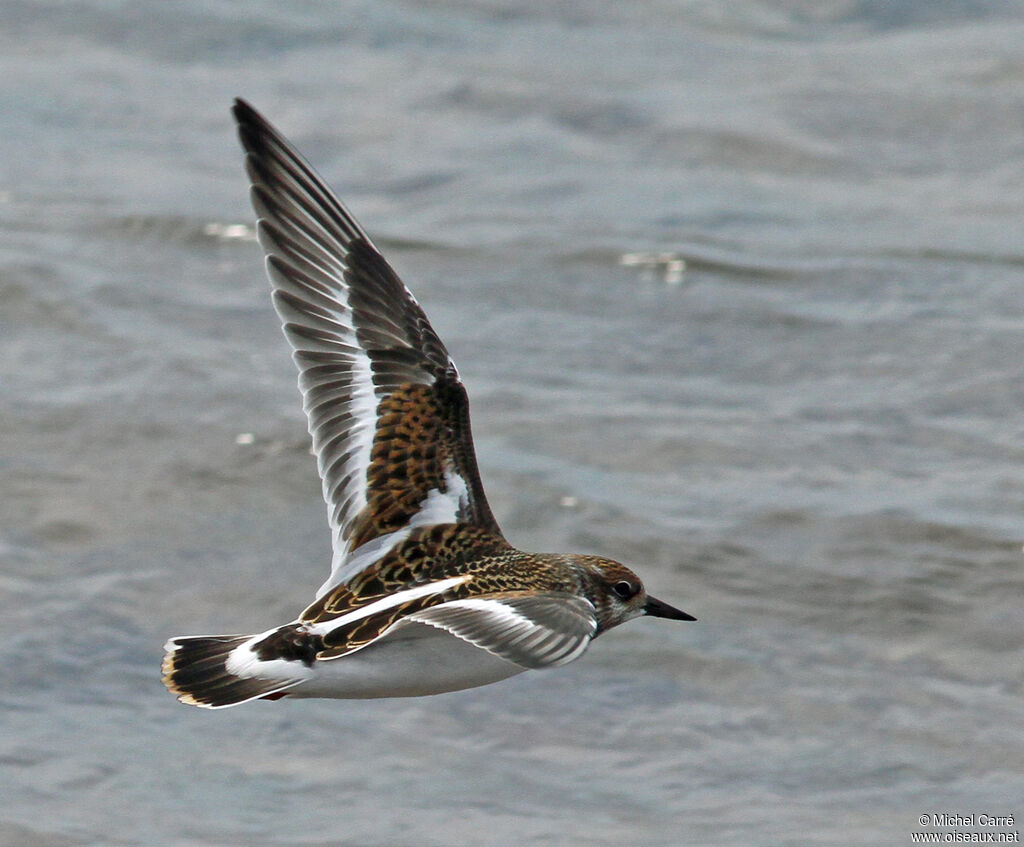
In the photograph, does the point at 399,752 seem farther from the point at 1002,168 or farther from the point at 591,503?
the point at 1002,168

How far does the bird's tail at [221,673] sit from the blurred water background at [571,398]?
3.25 feet

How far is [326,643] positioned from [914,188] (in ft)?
20.2

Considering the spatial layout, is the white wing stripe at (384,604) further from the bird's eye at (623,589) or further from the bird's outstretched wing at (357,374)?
the bird's eye at (623,589)

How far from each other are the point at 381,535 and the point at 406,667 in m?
0.60

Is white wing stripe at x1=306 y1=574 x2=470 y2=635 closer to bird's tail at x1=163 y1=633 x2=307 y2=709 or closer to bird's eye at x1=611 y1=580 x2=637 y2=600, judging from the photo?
bird's tail at x1=163 y1=633 x2=307 y2=709

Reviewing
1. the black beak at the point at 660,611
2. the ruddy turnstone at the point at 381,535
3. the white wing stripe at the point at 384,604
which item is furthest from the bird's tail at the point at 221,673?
the black beak at the point at 660,611

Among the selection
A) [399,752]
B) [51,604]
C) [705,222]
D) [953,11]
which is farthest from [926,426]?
[953,11]

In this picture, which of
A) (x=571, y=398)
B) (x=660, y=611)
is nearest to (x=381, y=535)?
(x=660, y=611)

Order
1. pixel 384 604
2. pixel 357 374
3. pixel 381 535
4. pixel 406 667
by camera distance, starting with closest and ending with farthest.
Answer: pixel 406 667 < pixel 384 604 < pixel 381 535 < pixel 357 374

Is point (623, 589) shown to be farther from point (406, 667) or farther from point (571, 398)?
point (571, 398)

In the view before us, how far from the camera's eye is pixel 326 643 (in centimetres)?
416

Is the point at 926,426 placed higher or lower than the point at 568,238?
lower

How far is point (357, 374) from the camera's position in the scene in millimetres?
4977

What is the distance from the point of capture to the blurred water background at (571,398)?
5.48 metres
